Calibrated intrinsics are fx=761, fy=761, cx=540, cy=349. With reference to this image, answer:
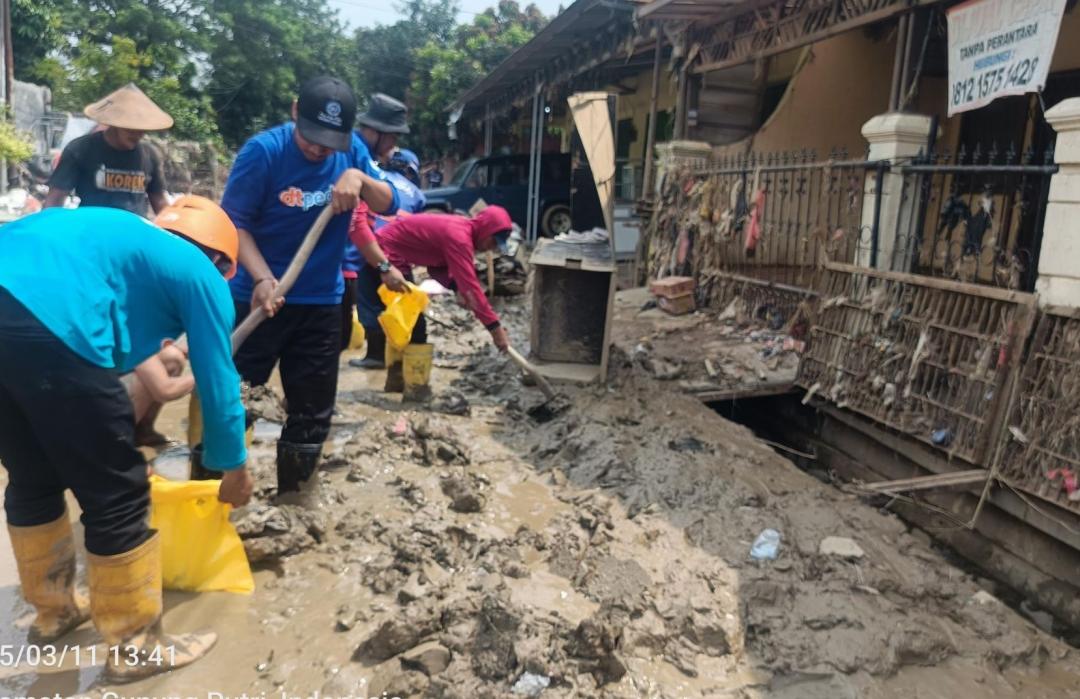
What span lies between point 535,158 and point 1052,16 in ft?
34.8

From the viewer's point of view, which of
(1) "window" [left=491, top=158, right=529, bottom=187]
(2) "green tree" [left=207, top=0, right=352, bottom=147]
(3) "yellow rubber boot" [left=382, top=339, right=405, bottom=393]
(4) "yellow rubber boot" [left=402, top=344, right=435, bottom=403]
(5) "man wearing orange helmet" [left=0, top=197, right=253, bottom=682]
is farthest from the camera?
(2) "green tree" [left=207, top=0, right=352, bottom=147]

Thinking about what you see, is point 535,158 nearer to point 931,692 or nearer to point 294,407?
point 294,407

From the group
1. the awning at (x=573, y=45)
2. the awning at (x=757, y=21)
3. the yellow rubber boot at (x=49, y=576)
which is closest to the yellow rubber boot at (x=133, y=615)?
the yellow rubber boot at (x=49, y=576)

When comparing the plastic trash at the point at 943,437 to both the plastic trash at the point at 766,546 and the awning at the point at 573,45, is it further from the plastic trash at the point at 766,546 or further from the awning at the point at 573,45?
the awning at the point at 573,45

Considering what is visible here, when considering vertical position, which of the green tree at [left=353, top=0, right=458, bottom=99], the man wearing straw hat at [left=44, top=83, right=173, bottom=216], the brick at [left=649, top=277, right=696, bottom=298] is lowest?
the brick at [left=649, top=277, right=696, bottom=298]

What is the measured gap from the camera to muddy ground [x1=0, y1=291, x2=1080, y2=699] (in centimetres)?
235

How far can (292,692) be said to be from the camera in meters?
2.25

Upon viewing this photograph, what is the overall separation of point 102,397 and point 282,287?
42.3 inches

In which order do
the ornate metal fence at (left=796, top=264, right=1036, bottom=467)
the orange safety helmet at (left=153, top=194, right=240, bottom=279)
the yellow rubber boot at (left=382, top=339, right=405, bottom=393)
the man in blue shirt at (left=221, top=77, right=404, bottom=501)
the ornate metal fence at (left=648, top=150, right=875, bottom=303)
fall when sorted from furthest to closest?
the ornate metal fence at (left=648, top=150, right=875, bottom=303) → the yellow rubber boot at (left=382, top=339, right=405, bottom=393) → the ornate metal fence at (left=796, top=264, right=1036, bottom=467) → the man in blue shirt at (left=221, top=77, right=404, bottom=501) → the orange safety helmet at (left=153, top=194, right=240, bottom=279)

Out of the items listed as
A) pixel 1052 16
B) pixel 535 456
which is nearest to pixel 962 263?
pixel 1052 16

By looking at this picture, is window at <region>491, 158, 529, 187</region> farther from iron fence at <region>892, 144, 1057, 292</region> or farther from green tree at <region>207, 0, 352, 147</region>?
A: green tree at <region>207, 0, 352, 147</region>

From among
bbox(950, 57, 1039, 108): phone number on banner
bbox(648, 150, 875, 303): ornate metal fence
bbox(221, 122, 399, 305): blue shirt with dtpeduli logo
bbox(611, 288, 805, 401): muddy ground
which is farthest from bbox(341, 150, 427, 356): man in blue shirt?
bbox(950, 57, 1039, 108): phone number on banner

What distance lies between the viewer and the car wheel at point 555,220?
1494cm

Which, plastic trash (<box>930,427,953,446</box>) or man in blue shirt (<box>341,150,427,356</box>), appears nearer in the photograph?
plastic trash (<box>930,427,953,446</box>)
